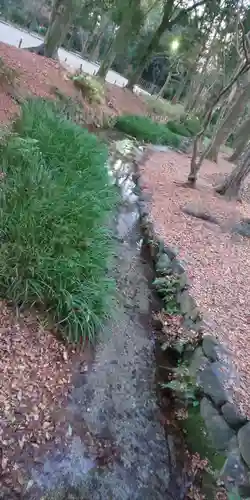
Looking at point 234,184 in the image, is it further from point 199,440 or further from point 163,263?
point 199,440

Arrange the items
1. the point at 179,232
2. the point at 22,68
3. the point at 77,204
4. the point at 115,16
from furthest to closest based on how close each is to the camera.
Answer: the point at 115,16, the point at 22,68, the point at 179,232, the point at 77,204

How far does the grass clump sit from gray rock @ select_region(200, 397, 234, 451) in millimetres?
1091

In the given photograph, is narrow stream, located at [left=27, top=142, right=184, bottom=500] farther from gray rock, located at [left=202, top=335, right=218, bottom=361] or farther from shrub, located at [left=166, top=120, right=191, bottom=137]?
shrub, located at [left=166, top=120, right=191, bottom=137]

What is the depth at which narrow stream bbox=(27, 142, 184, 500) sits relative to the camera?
2.53m

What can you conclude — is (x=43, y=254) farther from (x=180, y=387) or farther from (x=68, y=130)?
(x=68, y=130)

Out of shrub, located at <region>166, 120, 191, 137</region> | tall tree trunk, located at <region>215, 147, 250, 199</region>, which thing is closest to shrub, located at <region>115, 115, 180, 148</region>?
shrub, located at <region>166, 120, 191, 137</region>

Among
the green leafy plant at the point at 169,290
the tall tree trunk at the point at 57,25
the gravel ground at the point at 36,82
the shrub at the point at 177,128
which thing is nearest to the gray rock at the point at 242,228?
the green leafy plant at the point at 169,290

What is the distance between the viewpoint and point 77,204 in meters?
4.37

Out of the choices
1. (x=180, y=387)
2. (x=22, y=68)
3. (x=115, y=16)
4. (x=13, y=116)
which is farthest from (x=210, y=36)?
(x=180, y=387)

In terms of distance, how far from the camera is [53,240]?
12.1 ft

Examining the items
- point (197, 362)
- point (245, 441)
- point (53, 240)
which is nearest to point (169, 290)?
point (197, 362)

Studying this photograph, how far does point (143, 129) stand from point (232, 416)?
1121 cm

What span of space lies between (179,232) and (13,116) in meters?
3.15

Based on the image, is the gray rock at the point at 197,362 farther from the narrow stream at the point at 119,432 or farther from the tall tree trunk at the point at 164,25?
the tall tree trunk at the point at 164,25
